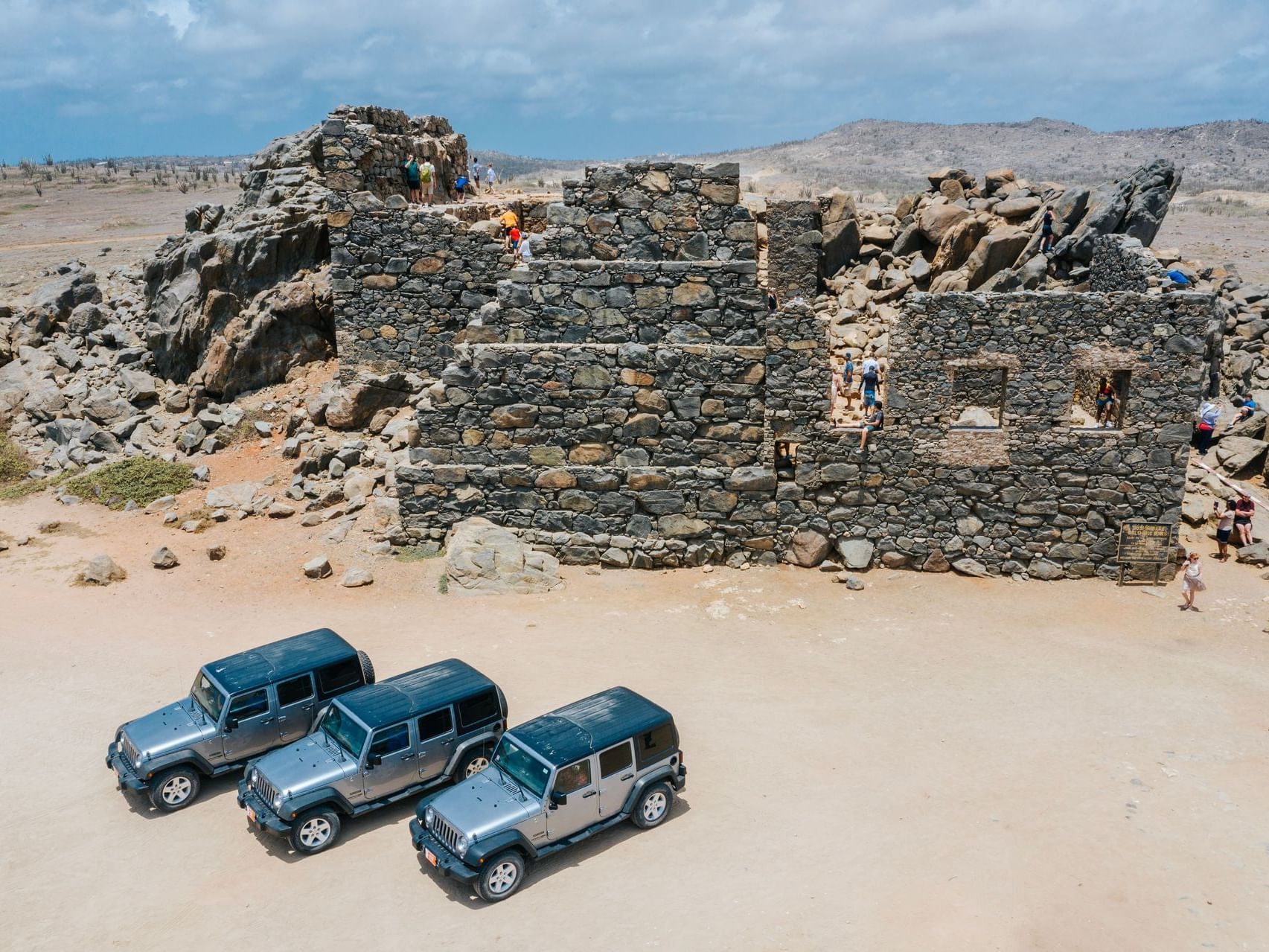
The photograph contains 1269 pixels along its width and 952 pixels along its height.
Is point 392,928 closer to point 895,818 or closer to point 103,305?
point 895,818

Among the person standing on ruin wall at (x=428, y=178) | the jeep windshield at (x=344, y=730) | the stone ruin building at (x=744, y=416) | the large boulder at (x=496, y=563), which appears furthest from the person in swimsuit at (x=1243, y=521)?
the person standing on ruin wall at (x=428, y=178)

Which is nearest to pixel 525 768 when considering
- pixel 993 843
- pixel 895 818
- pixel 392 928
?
pixel 392 928

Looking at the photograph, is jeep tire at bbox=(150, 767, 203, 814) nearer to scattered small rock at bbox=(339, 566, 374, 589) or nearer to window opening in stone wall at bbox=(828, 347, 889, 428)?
scattered small rock at bbox=(339, 566, 374, 589)

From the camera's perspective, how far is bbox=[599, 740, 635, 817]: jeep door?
29.0ft

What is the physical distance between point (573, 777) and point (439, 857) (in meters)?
1.39

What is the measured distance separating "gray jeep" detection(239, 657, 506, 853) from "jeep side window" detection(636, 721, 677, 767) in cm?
182

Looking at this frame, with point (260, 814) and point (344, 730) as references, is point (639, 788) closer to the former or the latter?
point (344, 730)

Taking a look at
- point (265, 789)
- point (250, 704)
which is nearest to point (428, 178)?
point (250, 704)

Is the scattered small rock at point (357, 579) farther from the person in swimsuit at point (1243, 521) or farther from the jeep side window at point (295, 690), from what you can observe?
the person in swimsuit at point (1243, 521)

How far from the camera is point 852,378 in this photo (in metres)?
20.3

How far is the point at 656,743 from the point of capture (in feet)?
30.2

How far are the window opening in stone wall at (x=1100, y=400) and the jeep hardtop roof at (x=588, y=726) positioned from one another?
9.29 metres

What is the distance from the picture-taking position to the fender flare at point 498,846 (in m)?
8.16

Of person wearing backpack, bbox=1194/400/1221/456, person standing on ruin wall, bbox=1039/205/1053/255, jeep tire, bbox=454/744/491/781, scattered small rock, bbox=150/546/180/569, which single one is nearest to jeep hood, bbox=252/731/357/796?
jeep tire, bbox=454/744/491/781
